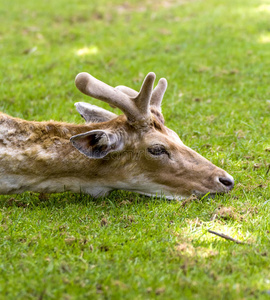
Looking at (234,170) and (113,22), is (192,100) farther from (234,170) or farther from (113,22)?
(113,22)

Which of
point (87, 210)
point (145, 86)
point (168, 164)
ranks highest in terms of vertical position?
point (145, 86)

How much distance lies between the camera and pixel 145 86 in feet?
16.6

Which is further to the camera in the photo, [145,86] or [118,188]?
[118,188]

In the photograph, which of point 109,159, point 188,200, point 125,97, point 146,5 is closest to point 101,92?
point 125,97

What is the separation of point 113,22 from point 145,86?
10.8 m

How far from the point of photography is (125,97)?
516cm

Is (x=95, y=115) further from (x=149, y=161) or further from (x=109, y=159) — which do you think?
(x=149, y=161)

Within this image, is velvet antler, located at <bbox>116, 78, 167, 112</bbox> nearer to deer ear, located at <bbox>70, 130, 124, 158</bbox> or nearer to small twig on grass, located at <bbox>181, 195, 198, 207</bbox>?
deer ear, located at <bbox>70, 130, 124, 158</bbox>

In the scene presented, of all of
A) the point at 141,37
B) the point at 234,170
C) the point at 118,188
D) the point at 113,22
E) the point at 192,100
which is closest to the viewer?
the point at 118,188

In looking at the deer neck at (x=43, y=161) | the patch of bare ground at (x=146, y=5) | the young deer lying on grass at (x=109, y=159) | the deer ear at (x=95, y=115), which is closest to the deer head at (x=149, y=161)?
the young deer lying on grass at (x=109, y=159)

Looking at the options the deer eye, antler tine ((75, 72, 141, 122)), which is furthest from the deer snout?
antler tine ((75, 72, 141, 122))

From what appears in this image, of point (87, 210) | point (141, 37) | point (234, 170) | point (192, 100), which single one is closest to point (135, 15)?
point (141, 37)

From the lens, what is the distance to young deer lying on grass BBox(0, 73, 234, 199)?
5.08 meters

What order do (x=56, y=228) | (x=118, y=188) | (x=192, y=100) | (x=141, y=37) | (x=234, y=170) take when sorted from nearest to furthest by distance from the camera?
1. (x=56, y=228)
2. (x=118, y=188)
3. (x=234, y=170)
4. (x=192, y=100)
5. (x=141, y=37)
